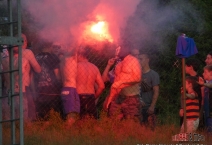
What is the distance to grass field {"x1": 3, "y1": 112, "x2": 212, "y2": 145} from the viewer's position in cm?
872

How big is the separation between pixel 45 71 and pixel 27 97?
645 millimetres

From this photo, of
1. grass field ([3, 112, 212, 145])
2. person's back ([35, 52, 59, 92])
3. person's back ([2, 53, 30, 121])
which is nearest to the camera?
grass field ([3, 112, 212, 145])

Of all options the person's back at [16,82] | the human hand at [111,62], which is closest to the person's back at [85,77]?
the human hand at [111,62]

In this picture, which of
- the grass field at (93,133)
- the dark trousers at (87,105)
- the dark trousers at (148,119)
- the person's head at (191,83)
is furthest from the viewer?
the dark trousers at (148,119)

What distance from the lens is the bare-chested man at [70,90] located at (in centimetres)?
984

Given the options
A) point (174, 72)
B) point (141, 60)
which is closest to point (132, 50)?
point (141, 60)

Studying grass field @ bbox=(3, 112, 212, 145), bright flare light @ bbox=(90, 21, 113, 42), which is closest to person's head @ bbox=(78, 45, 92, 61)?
bright flare light @ bbox=(90, 21, 113, 42)

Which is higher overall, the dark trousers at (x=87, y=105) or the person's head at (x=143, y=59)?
the person's head at (x=143, y=59)

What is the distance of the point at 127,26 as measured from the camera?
1055 cm

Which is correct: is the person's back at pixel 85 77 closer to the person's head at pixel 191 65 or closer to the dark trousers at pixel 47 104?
the dark trousers at pixel 47 104

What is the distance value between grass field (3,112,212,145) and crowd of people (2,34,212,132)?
22cm

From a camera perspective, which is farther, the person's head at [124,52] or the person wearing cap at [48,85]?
the person wearing cap at [48,85]

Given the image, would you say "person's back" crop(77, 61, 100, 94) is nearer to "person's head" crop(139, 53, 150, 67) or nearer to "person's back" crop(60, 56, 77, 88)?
"person's back" crop(60, 56, 77, 88)

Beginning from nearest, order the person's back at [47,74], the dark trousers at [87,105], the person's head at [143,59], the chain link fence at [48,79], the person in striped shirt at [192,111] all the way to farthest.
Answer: the person in striped shirt at [192,111]
the chain link fence at [48,79]
the dark trousers at [87,105]
the person's back at [47,74]
the person's head at [143,59]
